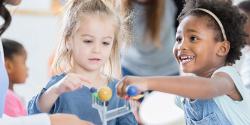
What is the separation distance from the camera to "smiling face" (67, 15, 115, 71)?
141 cm

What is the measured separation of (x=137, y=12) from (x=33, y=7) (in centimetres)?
155

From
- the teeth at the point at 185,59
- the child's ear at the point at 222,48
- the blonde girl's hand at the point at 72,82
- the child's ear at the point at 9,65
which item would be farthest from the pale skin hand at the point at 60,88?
the child's ear at the point at 9,65

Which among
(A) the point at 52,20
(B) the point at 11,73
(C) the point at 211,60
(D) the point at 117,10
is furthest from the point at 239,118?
(A) the point at 52,20

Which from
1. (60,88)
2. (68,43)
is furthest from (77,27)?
(60,88)

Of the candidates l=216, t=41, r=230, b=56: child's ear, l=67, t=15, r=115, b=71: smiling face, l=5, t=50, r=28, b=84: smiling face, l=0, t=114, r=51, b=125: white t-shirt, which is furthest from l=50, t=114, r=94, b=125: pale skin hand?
l=5, t=50, r=28, b=84: smiling face

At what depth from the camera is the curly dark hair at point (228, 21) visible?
1.45 metres

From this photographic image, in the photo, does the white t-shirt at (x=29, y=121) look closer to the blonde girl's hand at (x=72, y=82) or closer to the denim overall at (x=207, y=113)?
the blonde girl's hand at (x=72, y=82)

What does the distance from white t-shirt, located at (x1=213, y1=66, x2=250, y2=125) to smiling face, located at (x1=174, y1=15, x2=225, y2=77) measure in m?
0.05

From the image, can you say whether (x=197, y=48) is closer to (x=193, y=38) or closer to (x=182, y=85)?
(x=193, y=38)

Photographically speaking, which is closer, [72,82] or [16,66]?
[72,82]

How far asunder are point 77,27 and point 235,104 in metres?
0.43

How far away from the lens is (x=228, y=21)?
4.87ft

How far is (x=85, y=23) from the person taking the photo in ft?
4.70

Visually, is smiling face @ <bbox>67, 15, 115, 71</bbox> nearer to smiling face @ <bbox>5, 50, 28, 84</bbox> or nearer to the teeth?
the teeth
